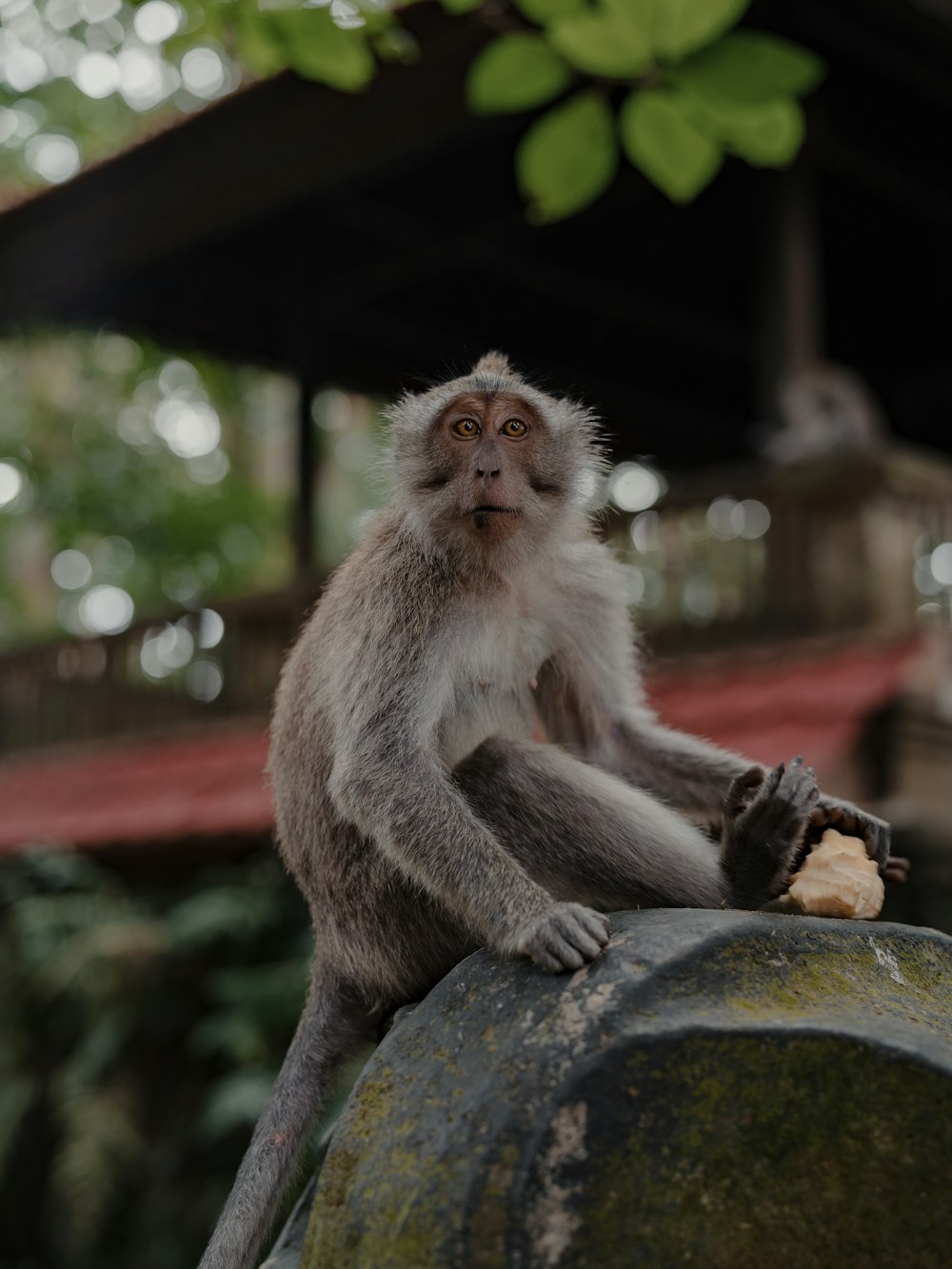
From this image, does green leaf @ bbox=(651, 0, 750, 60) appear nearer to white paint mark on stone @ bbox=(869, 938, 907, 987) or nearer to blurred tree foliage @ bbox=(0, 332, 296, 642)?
white paint mark on stone @ bbox=(869, 938, 907, 987)

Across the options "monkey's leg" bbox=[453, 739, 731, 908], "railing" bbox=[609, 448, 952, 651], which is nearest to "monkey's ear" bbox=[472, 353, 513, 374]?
"monkey's leg" bbox=[453, 739, 731, 908]

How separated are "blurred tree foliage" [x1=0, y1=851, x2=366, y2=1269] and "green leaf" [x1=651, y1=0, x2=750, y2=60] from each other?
5816 mm

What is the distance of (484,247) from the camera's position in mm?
11289

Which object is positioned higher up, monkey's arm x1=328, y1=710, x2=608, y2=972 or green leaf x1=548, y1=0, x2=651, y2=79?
green leaf x1=548, y1=0, x2=651, y2=79

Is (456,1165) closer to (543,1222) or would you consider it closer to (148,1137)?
(543,1222)

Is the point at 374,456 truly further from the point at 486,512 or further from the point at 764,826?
the point at 764,826

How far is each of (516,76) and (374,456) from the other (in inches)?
43.8

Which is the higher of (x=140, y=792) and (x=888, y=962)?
(x=888, y=962)

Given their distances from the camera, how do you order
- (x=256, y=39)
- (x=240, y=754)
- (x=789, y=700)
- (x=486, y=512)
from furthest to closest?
1. (x=240, y=754)
2. (x=789, y=700)
3. (x=256, y=39)
4. (x=486, y=512)

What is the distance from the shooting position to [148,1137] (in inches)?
335

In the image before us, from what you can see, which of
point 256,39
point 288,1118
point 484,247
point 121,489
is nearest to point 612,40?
point 256,39

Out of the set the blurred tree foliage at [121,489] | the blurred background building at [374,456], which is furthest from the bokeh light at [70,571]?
the blurred background building at [374,456]

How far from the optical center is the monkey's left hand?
3.03m

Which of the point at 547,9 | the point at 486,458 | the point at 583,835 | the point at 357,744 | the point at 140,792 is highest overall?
the point at 547,9
